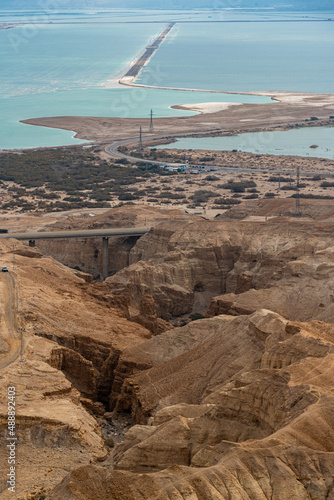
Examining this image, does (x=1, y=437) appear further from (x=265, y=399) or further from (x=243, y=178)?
(x=243, y=178)

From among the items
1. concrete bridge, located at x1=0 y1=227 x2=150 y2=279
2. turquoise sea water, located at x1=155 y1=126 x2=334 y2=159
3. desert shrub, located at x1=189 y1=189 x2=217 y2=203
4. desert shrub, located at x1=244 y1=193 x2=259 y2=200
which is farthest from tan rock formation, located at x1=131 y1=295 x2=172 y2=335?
turquoise sea water, located at x1=155 y1=126 x2=334 y2=159

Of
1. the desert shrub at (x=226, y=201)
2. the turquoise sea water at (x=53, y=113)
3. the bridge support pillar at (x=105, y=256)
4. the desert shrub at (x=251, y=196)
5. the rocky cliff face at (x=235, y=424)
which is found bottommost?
the turquoise sea water at (x=53, y=113)

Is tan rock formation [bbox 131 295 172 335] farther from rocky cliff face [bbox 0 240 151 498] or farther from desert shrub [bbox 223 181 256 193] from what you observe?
desert shrub [bbox 223 181 256 193]

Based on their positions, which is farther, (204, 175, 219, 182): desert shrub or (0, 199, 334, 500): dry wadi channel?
(204, 175, 219, 182): desert shrub

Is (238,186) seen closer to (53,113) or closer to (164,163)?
A: (164,163)

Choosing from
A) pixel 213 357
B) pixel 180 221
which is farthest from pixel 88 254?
pixel 213 357

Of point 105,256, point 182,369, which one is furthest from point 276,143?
point 182,369

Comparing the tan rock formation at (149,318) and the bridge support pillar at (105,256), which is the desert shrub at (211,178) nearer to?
the bridge support pillar at (105,256)

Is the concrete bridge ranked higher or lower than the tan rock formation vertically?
lower

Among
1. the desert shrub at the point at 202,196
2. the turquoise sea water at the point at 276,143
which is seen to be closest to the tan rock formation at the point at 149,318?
the desert shrub at the point at 202,196
